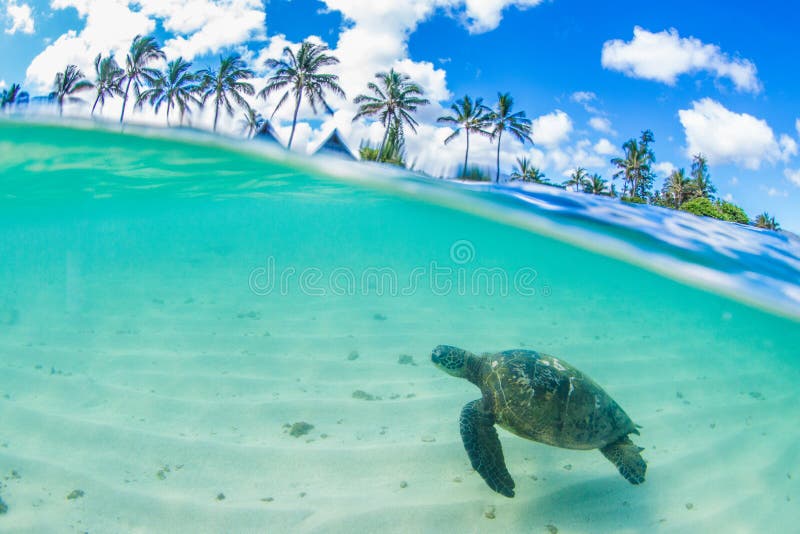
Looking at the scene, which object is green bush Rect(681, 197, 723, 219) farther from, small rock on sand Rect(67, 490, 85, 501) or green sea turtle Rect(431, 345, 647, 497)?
small rock on sand Rect(67, 490, 85, 501)

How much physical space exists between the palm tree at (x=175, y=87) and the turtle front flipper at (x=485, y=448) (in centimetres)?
2410

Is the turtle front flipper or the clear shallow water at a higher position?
the turtle front flipper

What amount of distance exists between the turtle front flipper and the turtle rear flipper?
0.95 metres

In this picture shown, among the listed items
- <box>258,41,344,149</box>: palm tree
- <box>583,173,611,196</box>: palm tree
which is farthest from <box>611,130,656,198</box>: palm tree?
<box>258,41,344,149</box>: palm tree

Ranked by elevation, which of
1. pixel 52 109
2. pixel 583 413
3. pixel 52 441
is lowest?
pixel 52 441

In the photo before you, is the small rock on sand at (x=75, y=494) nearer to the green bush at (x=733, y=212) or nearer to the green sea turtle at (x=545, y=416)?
the green sea turtle at (x=545, y=416)

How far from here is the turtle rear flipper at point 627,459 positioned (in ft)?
10.8

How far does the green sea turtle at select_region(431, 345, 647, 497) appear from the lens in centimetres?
342

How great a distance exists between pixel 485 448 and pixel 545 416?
0.59 meters

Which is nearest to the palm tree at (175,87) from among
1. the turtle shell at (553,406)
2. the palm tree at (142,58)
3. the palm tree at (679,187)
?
the palm tree at (142,58)

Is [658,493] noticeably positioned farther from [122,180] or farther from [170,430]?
[122,180]

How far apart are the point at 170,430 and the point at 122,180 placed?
59.4 ft

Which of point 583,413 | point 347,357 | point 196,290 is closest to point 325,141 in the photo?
point 196,290

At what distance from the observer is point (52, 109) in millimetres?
11906
